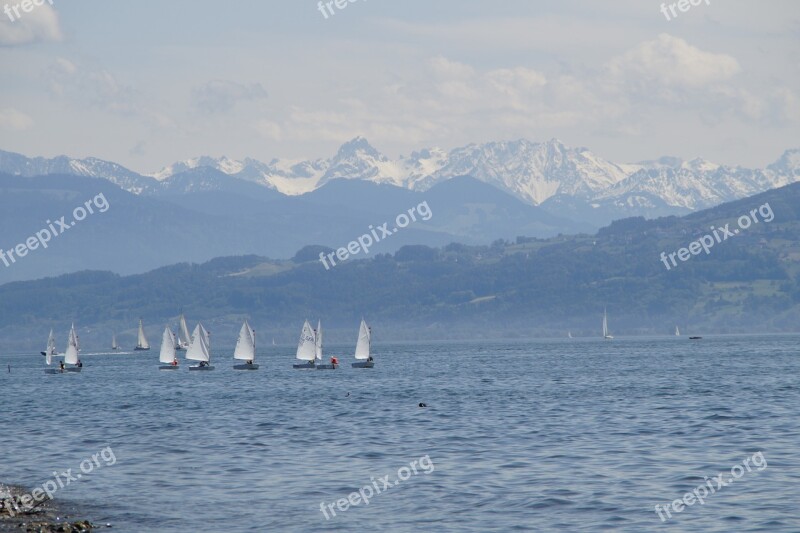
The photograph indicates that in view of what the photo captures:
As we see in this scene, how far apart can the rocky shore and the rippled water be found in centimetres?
170

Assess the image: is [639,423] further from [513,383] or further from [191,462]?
[513,383]

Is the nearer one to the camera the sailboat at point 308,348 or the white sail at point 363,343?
the white sail at point 363,343

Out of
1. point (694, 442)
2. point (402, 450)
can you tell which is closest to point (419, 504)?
point (402, 450)

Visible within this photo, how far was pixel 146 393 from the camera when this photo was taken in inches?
5453

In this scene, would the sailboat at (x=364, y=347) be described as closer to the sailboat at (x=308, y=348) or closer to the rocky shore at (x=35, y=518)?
the sailboat at (x=308, y=348)

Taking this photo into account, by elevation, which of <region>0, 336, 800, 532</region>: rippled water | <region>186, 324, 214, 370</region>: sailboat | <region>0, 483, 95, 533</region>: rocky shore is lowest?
<region>0, 483, 95, 533</region>: rocky shore

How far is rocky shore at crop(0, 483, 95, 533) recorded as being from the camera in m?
46.8

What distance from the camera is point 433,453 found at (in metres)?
68.6

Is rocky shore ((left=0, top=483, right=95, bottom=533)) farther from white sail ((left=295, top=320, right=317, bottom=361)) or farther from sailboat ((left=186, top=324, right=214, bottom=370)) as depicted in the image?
sailboat ((left=186, top=324, right=214, bottom=370))

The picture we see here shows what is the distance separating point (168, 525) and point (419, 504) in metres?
10.7

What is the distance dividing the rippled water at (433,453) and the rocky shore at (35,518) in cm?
170

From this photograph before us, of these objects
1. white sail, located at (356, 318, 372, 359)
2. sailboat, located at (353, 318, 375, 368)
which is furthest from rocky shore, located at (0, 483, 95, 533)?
sailboat, located at (353, 318, 375, 368)

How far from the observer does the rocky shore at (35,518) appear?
46.8 metres

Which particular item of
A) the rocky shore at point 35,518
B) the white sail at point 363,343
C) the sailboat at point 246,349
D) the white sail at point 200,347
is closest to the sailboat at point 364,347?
the white sail at point 363,343
